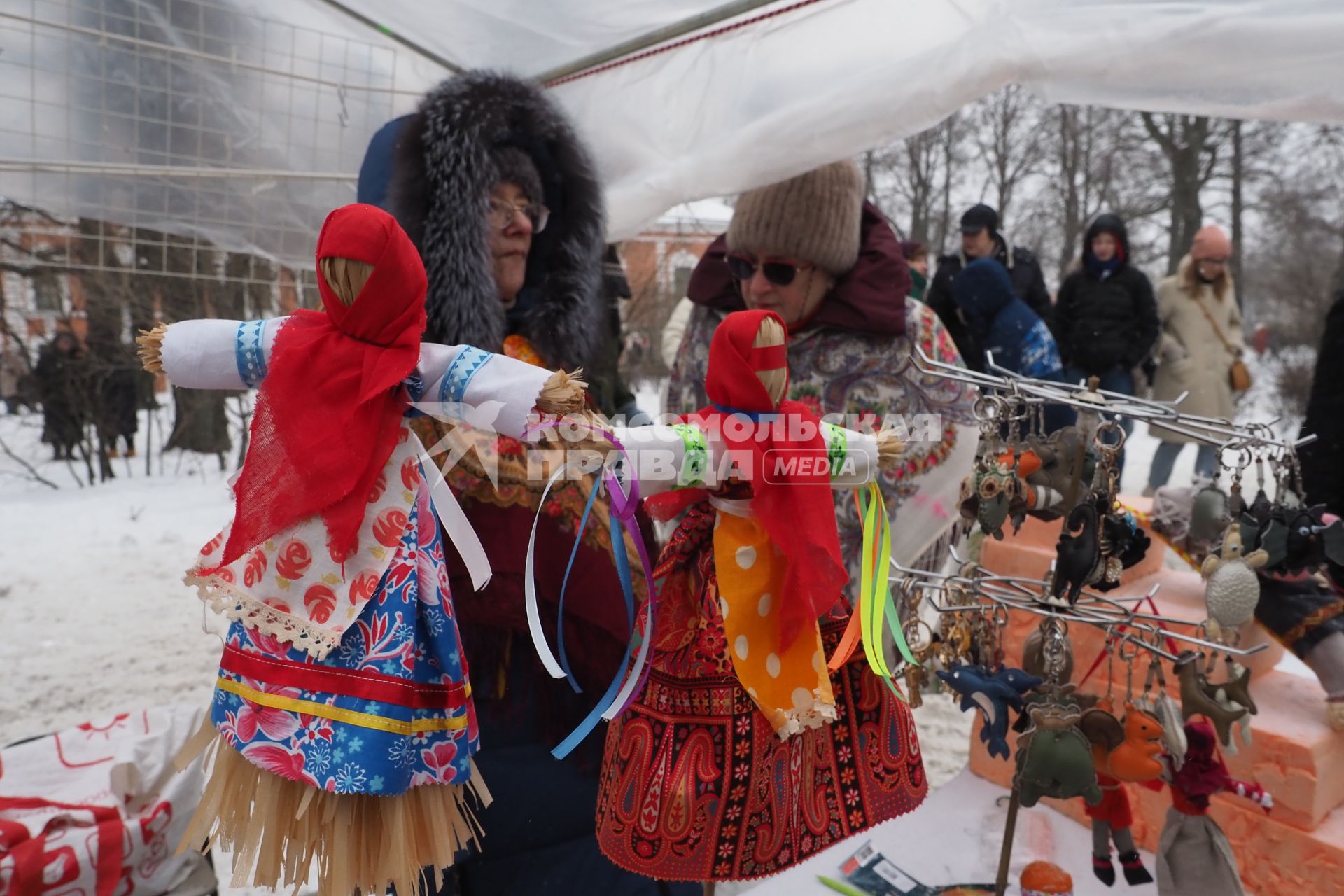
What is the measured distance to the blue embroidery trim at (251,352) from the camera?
3.31 ft

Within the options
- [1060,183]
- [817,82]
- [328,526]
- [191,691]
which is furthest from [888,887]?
[1060,183]

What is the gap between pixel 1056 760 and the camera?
1.18 metres

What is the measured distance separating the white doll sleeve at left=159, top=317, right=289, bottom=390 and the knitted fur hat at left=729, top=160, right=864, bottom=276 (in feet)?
3.68

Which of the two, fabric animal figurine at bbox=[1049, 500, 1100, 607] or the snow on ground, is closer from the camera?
fabric animal figurine at bbox=[1049, 500, 1100, 607]

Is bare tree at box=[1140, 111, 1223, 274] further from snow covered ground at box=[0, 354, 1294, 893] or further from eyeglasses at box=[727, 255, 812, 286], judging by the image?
eyeglasses at box=[727, 255, 812, 286]

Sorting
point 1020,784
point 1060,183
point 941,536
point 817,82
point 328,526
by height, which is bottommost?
point 1020,784

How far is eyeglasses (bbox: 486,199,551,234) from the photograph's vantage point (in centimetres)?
166

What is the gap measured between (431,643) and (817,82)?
4.73 ft

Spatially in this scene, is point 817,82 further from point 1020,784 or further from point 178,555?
point 178,555

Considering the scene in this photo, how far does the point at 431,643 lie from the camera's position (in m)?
1.04

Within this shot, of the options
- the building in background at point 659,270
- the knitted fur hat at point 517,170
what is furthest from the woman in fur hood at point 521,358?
the building in background at point 659,270

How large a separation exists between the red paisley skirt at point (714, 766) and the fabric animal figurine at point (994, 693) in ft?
0.45

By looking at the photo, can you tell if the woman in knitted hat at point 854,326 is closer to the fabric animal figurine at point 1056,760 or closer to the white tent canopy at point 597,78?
the white tent canopy at point 597,78

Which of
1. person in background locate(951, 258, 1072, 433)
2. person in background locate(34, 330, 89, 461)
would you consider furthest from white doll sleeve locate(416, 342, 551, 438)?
person in background locate(34, 330, 89, 461)
